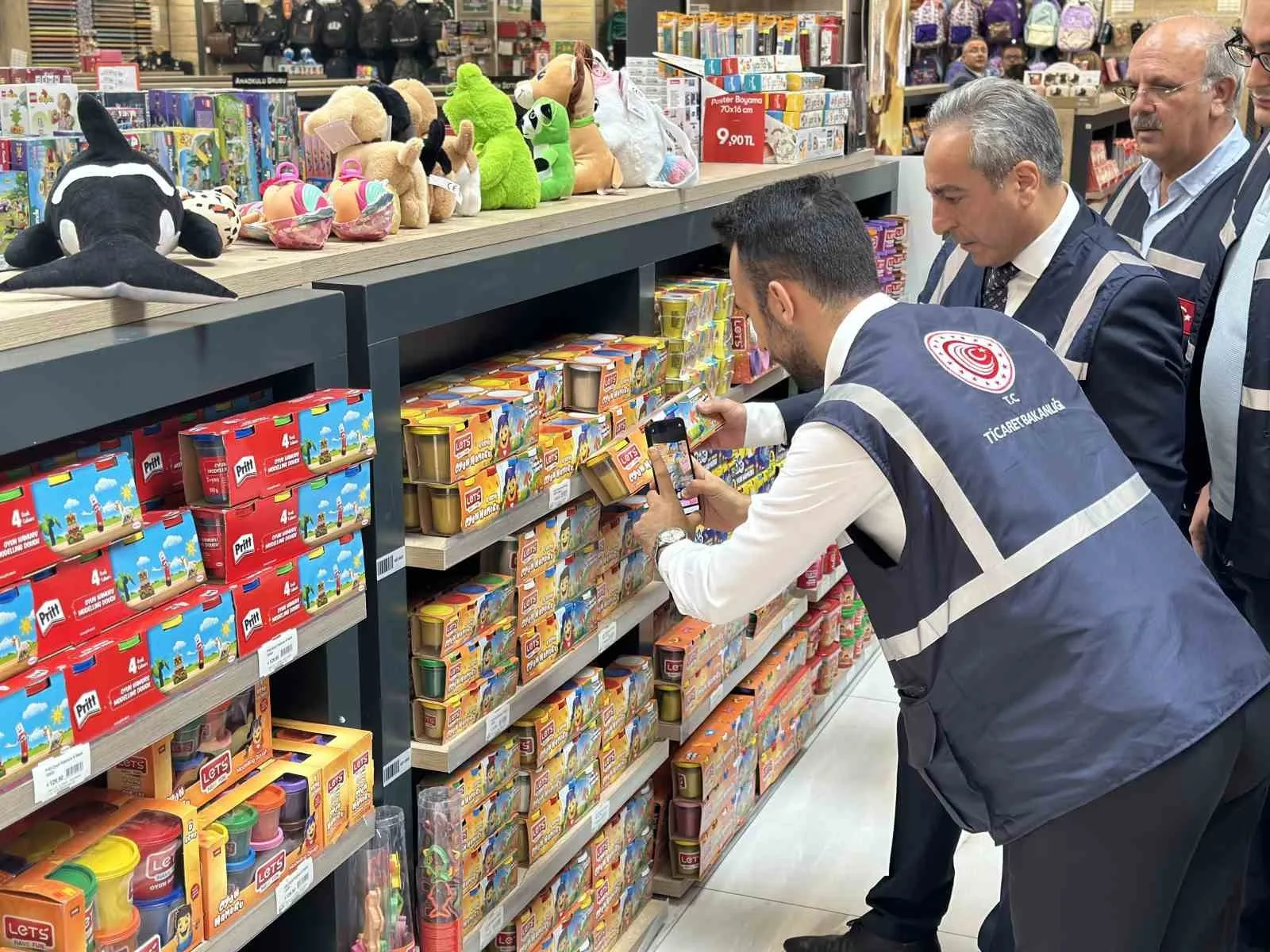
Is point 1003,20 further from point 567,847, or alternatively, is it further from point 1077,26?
point 567,847

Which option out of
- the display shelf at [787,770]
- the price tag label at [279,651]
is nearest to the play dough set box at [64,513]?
the price tag label at [279,651]

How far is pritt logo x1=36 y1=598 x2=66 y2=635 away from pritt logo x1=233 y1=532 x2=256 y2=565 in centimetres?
29

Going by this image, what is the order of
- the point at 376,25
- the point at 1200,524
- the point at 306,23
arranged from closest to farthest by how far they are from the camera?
1. the point at 1200,524
2. the point at 306,23
3. the point at 376,25

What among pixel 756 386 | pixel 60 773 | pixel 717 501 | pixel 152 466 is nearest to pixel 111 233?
pixel 152 466

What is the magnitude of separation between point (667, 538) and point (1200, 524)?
4.82 feet

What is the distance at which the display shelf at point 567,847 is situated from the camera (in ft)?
8.42

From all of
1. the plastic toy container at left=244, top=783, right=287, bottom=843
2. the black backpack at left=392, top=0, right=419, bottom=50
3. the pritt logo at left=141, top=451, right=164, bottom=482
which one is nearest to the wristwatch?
the plastic toy container at left=244, top=783, right=287, bottom=843

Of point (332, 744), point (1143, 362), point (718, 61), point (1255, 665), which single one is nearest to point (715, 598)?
point (332, 744)

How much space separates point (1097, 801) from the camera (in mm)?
1932

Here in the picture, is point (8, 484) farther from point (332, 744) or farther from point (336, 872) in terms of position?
point (336, 872)

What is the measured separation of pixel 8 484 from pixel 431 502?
2.89ft

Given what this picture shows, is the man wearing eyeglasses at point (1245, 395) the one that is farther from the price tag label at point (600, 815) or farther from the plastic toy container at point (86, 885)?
the plastic toy container at point (86, 885)

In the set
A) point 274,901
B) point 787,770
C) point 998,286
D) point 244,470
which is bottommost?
point 787,770

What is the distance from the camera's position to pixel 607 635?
297 centimetres
